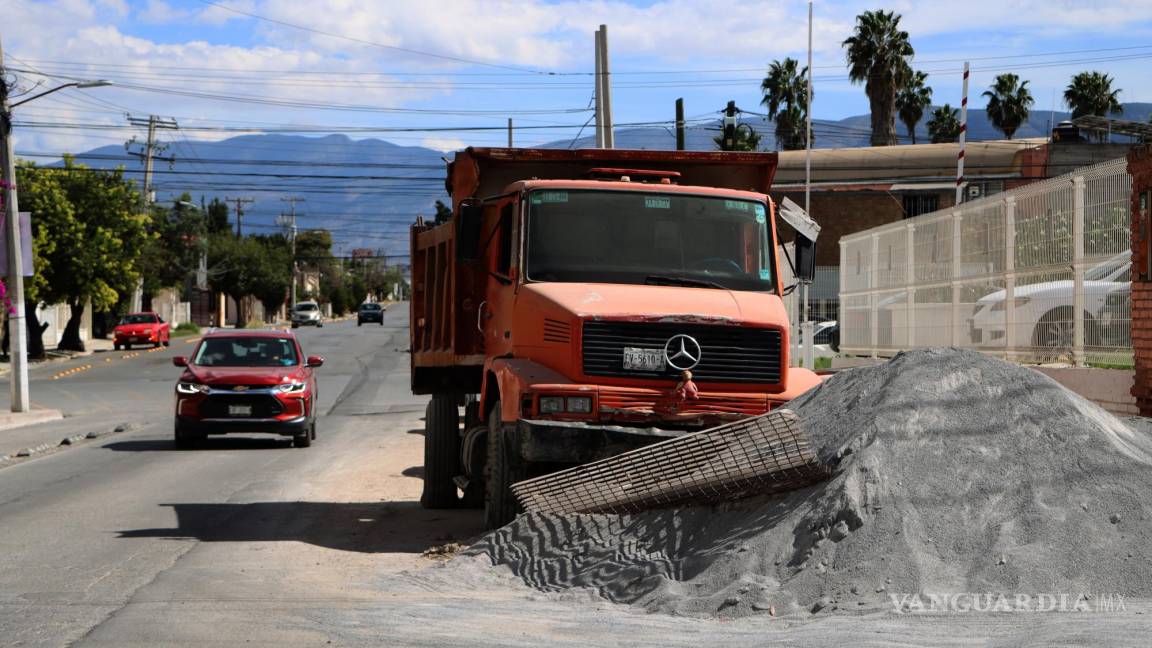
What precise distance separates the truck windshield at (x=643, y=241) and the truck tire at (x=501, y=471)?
1246 millimetres

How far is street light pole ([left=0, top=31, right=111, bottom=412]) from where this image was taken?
99.9 feet

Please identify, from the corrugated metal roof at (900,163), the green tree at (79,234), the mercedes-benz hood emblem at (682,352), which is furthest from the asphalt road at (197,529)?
the corrugated metal roof at (900,163)

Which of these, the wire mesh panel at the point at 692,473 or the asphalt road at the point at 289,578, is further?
the wire mesh panel at the point at 692,473

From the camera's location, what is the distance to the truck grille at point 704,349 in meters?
10.5

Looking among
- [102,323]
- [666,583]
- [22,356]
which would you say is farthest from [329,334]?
[666,583]

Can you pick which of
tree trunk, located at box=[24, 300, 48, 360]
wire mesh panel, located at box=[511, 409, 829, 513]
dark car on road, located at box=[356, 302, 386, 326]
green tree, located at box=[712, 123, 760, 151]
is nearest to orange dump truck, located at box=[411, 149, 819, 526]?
wire mesh panel, located at box=[511, 409, 829, 513]

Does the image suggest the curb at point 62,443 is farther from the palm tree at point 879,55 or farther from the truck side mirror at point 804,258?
the palm tree at point 879,55

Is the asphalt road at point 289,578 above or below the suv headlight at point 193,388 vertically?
below

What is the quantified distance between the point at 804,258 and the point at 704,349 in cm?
172

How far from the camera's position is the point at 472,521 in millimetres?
12883

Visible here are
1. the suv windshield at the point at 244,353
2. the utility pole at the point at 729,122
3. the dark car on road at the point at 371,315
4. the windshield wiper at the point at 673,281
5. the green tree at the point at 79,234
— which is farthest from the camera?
the dark car on road at the point at 371,315

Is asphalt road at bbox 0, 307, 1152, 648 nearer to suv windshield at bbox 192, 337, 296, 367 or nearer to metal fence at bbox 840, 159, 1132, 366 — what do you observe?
suv windshield at bbox 192, 337, 296, 367

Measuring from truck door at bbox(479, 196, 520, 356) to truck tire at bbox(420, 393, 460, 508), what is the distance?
1725 mm

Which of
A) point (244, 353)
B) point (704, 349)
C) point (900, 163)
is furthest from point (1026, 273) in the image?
point (900, 163)
